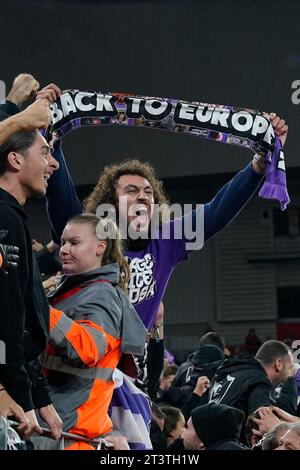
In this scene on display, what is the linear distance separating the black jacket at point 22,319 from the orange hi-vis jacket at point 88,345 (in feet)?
0.50

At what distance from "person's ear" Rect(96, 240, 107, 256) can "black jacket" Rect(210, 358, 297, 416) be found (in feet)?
6.16

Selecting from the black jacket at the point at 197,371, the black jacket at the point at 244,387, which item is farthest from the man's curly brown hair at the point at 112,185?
the black jacket at the point at 197,371

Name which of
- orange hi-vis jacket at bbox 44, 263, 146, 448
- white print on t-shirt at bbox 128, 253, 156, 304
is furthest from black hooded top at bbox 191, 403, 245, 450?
orange hi-vis jacket at bbox 44, 263, 146, 448

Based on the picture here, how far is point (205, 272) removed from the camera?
72.8 ft

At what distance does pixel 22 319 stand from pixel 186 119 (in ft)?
6.38

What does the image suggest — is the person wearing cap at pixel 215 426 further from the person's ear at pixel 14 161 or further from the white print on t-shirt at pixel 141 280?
the person's ear at pixel 14 161

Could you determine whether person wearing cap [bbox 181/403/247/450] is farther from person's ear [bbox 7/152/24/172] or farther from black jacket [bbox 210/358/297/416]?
person's ear [bbox 7/152/24/172]

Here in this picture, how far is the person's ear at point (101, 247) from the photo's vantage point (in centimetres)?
337

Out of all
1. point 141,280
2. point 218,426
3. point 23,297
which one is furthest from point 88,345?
point 218,426

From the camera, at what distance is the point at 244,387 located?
4996 mm

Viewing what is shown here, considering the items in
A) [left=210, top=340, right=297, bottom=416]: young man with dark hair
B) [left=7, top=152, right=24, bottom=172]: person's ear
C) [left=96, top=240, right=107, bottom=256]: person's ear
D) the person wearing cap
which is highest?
[left=7, top=152, right=24, bottom=172]: person's ear

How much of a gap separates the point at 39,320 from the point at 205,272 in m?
19.5

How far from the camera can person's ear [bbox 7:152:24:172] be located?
114 inches

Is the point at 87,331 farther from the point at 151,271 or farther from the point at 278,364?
the point at 278,364
